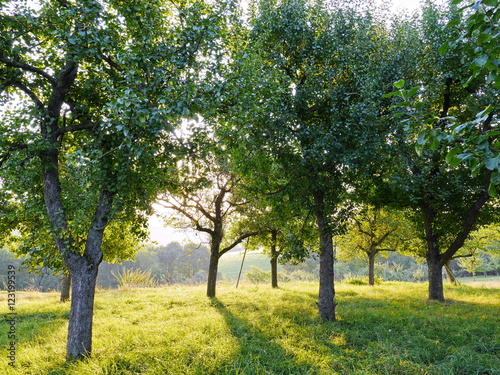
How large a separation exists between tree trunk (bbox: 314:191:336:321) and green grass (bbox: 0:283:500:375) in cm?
59

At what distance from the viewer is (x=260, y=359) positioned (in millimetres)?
6961

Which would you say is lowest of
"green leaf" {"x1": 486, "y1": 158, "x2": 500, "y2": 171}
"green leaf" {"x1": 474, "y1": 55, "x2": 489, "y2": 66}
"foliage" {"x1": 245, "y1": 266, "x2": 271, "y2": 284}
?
"foliage" {"x1": 245, "y1": 266, "x2": 271, "y2": 284}

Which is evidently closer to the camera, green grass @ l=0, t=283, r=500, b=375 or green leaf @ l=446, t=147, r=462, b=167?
green leaf @ l=446, t=147, r=462, b=167

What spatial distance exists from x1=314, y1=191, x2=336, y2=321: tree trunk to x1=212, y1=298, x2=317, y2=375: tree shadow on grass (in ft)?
10.0

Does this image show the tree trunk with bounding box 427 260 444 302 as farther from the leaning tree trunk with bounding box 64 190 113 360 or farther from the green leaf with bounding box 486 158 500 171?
the leaning tree trunk with bounding box 64 190 113 360

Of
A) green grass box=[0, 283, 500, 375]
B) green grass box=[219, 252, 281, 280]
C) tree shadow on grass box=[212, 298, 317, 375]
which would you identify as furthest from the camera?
green grass box=[219, 252, 281, 280]

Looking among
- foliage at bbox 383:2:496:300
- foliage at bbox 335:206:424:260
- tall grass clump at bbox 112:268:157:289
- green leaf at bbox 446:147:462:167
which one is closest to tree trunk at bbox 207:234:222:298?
tall grass clump at bbox 112:268:157:289

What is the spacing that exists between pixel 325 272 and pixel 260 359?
16.5 ft

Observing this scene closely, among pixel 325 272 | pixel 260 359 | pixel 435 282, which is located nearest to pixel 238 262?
pixel 435 282

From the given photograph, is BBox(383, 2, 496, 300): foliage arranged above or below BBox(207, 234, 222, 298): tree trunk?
above

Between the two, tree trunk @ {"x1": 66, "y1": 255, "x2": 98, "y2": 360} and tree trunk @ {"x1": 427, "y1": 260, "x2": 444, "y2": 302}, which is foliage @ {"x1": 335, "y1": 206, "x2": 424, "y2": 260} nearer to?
tree trunk @ {"x1": 427, "y1": 260, "x2": 444, "y2": 302}

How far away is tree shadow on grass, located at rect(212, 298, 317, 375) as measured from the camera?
6.26m

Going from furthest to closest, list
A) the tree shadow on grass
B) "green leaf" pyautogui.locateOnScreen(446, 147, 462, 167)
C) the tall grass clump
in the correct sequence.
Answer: the tall grass clump → the tree shadow on grass → "green leaf" pyautogui.locateOnScreen(446, 147, 462, 167)

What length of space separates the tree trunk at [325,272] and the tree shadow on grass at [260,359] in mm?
3055
